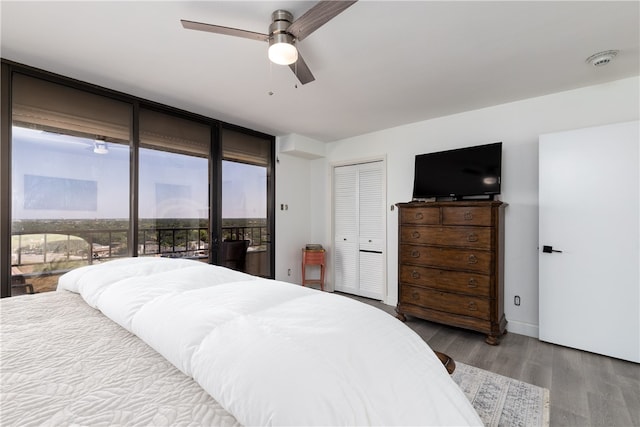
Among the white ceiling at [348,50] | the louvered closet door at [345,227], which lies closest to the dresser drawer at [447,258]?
the louvered closet door at [345,227]

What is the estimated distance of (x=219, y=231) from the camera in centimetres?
367

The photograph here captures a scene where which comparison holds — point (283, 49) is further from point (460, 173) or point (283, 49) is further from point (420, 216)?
point (460, 173)

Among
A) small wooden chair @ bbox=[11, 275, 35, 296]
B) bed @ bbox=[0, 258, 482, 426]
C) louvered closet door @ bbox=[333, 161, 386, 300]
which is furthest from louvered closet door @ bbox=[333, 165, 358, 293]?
small wooden chair @ bbox=[11, 275, 35, 296]

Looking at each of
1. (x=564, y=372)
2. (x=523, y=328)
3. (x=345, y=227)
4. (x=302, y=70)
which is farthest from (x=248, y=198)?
(x=564, y=372)

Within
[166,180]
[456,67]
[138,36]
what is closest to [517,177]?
[456,67]

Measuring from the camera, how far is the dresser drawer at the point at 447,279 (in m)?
2.85

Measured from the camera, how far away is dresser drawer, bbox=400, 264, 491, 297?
285cm

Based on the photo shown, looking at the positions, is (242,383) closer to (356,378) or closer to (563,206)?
(356,378)

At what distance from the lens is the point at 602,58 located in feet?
7.15

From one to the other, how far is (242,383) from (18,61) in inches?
127

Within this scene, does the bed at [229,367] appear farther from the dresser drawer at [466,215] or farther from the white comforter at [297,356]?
the dresser drawer at [466,215]

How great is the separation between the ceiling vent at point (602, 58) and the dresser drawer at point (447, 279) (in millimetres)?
1953

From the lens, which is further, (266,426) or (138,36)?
(138,36)

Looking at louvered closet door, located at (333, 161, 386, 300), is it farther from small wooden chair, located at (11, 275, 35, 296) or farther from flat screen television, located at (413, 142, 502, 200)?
small wooden chair, located at (11, 275, 35, 296)
